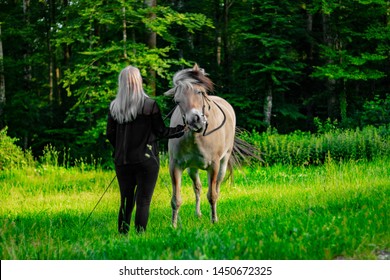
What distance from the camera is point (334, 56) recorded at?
24688 mm

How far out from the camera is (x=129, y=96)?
19.8ft

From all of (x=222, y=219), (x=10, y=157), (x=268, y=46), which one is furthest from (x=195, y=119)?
(x=268, y=46)

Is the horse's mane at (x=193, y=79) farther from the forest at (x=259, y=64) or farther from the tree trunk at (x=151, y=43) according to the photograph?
the forest at (x=259, y=64)

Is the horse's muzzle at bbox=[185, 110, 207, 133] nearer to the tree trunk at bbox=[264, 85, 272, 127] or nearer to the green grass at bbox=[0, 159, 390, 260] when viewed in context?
the green grass at bbox=[0, 159, 390, 260]

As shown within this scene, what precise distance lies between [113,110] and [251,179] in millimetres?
7494

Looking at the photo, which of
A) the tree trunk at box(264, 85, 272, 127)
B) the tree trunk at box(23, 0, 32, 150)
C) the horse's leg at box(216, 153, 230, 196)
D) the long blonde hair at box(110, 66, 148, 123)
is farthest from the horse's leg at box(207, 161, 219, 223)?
the tree trunk at box(264, 85, 272, 127)

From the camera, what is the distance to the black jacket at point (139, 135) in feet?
20.2

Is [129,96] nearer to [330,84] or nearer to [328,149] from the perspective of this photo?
[328,149]

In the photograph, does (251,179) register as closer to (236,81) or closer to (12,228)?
(12,228)

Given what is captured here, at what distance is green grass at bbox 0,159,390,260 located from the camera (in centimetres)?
454

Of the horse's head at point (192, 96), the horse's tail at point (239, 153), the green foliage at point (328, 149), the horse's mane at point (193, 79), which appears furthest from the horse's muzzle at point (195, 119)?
the green foliage at point (328, 149)

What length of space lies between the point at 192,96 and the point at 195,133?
904 millimetres
